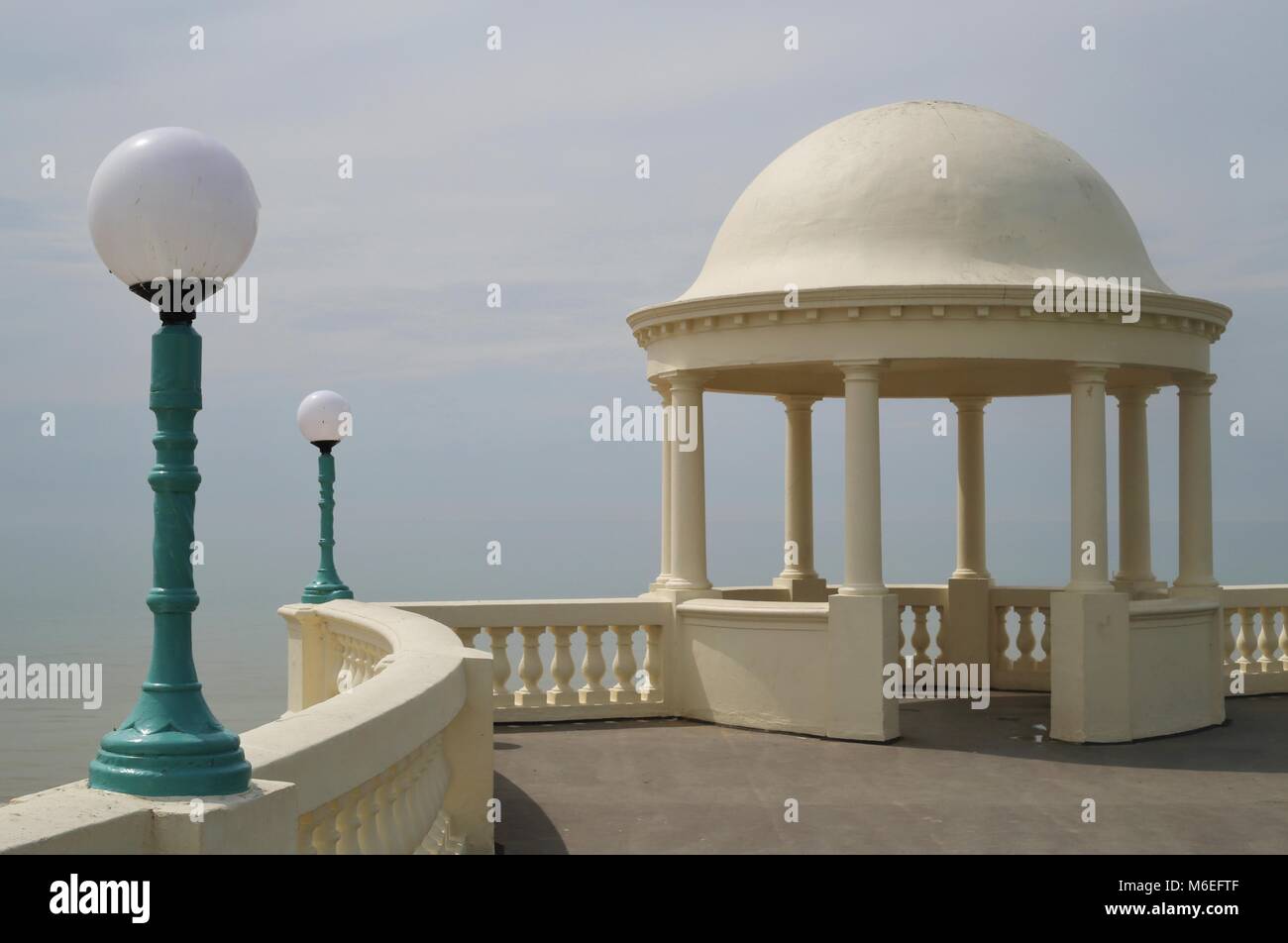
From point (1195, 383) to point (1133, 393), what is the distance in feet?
5.16

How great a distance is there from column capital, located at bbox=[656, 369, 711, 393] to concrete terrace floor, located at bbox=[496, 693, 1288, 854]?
11.4ft

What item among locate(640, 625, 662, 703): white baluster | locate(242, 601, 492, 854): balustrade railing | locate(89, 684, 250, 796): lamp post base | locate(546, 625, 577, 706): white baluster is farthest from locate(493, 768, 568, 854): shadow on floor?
locate(89, 684, 250, 796): lamp post base

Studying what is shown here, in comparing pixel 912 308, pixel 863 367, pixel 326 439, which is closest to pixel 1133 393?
pixel 912 308

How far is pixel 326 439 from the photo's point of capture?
1517cm

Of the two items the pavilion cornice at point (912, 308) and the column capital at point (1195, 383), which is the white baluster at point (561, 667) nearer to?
the pavilion cornice at point (912, 308)

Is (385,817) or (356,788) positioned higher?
(356,788)

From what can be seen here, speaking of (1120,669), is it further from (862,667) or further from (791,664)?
(791,664)

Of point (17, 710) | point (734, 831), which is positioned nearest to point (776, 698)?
point (734, 831)

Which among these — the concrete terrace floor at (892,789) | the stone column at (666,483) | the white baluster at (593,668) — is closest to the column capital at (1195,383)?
the concrete terrace floor at (892,789)

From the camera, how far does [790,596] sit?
1812 cm

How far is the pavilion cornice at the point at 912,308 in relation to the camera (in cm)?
1323

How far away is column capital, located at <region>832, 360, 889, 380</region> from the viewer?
13.4 m

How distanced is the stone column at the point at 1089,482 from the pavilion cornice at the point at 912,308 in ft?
2.20

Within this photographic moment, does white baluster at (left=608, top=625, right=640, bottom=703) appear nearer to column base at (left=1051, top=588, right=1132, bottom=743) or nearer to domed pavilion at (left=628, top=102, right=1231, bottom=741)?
domed pavilion at (left=628, top=102, right=1231, bottom=741)
